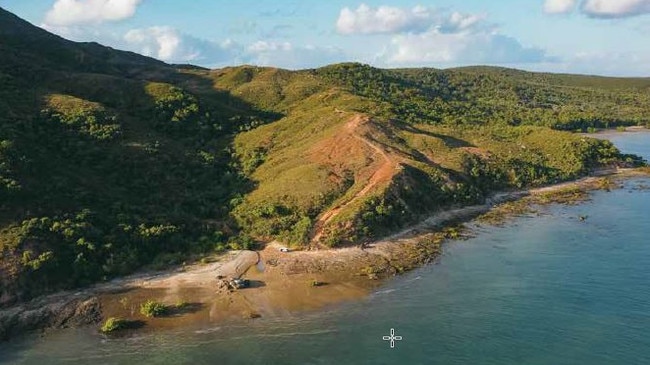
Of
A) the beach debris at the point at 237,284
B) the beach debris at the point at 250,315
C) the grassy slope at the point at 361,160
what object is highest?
the grassy slope at the point at 361,160

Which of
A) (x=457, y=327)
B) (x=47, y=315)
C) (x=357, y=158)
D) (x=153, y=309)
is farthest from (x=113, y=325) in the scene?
(x=357, y=158)

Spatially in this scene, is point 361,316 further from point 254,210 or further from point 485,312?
point 254,210

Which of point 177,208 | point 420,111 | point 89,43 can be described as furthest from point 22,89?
point 420,111

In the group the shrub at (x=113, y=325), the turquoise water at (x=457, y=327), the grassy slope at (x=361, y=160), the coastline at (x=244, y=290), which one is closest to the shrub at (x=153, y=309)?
the coastline at (x=244, y=290)

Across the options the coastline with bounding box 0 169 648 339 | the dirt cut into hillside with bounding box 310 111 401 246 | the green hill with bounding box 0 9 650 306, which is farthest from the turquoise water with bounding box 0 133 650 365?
the dirt cut into hillside with bounding box 310 111 401 246

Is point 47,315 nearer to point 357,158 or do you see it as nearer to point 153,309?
point 153,309

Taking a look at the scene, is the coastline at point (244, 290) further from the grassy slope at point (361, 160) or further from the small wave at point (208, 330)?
the grassy slope at point (361, 160)
